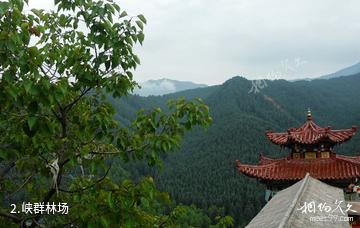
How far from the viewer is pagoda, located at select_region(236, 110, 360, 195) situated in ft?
48.9

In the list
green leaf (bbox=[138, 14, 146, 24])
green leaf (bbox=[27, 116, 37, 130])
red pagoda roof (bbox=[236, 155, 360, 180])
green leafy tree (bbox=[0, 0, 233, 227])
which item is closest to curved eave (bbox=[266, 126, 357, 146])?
red pagoda roof (bbox=[236, 155, 360, 180])

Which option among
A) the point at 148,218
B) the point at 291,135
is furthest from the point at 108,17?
the point at 291,135

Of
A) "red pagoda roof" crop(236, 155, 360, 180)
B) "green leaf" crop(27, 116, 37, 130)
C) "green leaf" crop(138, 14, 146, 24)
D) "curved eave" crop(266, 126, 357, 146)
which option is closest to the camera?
"green leaf" crop(27, 116, 37, 130)

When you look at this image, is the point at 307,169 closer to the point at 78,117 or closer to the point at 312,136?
the point at 312,136

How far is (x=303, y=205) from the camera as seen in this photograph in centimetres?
723

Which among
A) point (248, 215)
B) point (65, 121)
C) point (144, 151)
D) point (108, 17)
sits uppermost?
point (108, 17)

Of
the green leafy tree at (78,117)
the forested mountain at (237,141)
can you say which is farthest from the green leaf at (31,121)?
the forested mountain at (237,141)

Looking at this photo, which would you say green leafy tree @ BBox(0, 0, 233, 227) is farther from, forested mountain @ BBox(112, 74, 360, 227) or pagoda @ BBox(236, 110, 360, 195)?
forested mountain @ BBox(112, 74, 360, 227)

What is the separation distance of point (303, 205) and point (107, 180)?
3607 millimetres

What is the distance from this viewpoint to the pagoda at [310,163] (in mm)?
14898

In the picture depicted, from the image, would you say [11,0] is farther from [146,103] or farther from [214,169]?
[146,103]

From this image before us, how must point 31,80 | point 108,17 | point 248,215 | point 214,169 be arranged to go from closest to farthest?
point 31,80
point 108,17
point 248,215
point 214,169

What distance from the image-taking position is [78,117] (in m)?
5.46

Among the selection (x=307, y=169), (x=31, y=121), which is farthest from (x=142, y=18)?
(x=307, y=169)
